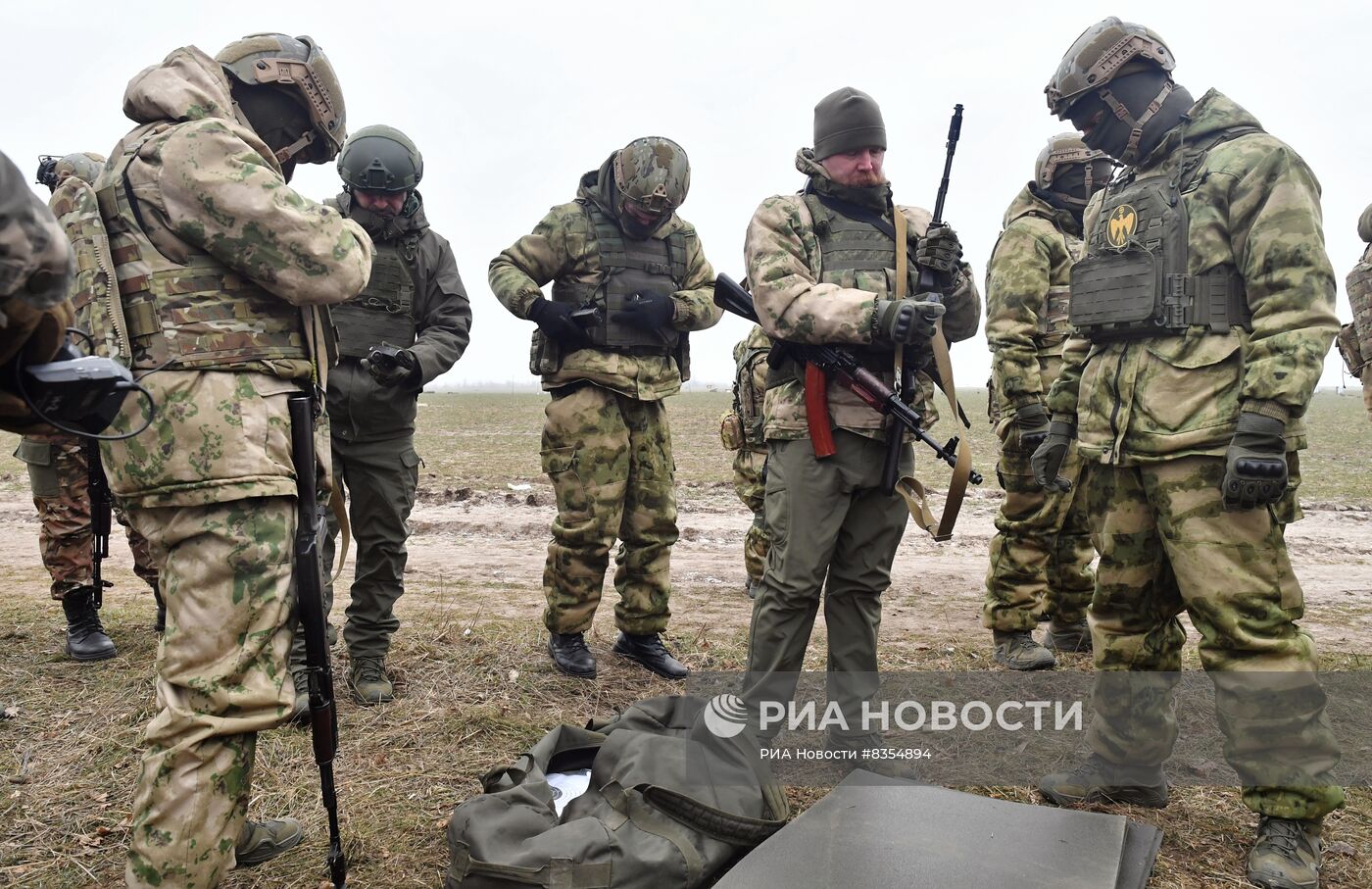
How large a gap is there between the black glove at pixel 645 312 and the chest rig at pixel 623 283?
Result: 2 centimetres

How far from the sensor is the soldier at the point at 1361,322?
6070 mm

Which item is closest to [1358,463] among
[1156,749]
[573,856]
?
[1156,749]

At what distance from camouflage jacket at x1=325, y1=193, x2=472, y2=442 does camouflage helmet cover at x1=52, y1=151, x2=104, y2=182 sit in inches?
96.2

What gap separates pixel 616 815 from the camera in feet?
8.99

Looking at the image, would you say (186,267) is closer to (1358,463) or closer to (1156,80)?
(1156,80)

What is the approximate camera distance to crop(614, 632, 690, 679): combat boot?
15.9 ft

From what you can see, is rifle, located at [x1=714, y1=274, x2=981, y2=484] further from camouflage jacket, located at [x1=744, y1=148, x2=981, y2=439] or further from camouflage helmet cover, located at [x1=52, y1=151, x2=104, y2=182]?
camouflage helmet cover, located at [x1=52, y1=151, x2=104, y2=182]

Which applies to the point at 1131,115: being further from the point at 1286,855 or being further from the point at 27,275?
the point at 27,275

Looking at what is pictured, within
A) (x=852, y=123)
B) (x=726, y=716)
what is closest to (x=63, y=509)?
(x=726, y=716)

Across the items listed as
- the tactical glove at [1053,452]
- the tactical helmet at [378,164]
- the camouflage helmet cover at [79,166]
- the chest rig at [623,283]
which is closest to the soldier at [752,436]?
the chest rig at [623,283]

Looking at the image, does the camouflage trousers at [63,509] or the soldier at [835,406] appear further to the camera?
the camouflage trousers at [63,509]

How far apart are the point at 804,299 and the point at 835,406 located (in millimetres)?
457

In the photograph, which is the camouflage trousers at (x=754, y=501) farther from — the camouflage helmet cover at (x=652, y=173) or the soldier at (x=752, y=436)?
the camouflage helmet cover at (x=652, y=173)

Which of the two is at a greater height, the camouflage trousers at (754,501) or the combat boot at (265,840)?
the camouflage trousers at (754,501)
